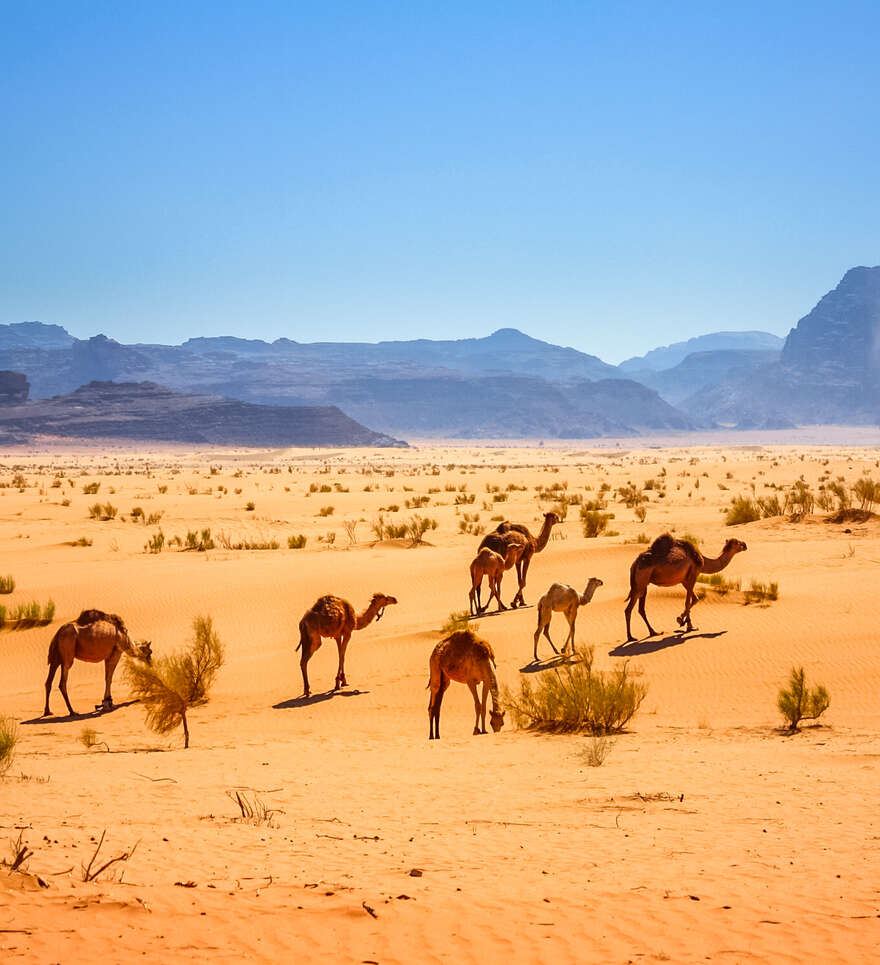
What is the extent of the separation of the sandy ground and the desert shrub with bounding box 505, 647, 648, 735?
0.24 meters

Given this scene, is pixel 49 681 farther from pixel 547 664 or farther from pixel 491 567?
pixel 491 567

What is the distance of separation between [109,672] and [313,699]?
238 centimetres

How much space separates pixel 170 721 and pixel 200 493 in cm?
3468

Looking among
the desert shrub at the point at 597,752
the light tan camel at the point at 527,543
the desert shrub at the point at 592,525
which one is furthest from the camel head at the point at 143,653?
the desert shrub at the point at 592,525

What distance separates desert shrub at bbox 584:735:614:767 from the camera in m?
8.66

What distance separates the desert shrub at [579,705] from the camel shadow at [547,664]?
1761mm

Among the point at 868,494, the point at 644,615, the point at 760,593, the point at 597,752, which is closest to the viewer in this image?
the point at 597,752

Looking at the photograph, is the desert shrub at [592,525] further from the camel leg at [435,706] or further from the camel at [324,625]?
the camel leg at [435,706]

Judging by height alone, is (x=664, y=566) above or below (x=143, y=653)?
above

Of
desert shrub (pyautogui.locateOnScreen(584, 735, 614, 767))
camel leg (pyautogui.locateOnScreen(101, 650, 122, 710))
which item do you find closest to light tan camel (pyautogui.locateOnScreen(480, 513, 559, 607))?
camel leg (pyautogui.locateOnScreen(101, 650, 122, 710))

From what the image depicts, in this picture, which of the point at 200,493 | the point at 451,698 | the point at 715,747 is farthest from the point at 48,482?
the point at 715,747

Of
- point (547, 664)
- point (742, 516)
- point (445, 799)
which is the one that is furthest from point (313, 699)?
point (742, 516)

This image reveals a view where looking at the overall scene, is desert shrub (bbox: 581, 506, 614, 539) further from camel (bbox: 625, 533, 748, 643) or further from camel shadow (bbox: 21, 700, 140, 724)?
camel shadow (bbox: 21, 700, 140, 724)

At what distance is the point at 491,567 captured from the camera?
1542 cm
